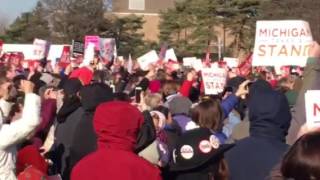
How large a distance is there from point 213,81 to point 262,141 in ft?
25.7

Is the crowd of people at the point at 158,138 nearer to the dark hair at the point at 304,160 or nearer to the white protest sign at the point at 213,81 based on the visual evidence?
the dark hair at the point at 304,160

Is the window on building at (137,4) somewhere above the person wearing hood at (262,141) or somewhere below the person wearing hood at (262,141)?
below

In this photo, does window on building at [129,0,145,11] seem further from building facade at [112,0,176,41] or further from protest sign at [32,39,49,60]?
protest sign at [32,39,49,60]

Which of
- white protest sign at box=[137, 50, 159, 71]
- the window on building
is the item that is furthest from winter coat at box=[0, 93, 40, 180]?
the window on building

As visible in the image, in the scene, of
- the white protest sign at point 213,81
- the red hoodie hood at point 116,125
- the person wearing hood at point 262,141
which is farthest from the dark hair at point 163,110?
the white protest sign at point 213,81

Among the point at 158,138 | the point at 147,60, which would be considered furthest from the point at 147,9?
the point at 158,138

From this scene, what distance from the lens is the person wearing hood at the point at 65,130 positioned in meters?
8.07

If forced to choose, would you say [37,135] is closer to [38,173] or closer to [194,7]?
[38,173]

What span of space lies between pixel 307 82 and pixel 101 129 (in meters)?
1.75

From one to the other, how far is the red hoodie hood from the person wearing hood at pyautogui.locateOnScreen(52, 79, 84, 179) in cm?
355

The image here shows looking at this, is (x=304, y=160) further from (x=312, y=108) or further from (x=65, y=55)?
(x=65, y=55)

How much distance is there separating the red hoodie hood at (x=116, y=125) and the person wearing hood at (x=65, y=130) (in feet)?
11.6

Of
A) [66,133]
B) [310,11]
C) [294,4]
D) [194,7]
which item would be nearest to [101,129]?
[66,133]

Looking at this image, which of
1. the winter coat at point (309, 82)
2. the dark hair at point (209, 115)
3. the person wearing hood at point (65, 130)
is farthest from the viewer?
the person wearing hood at point (65, 130)
